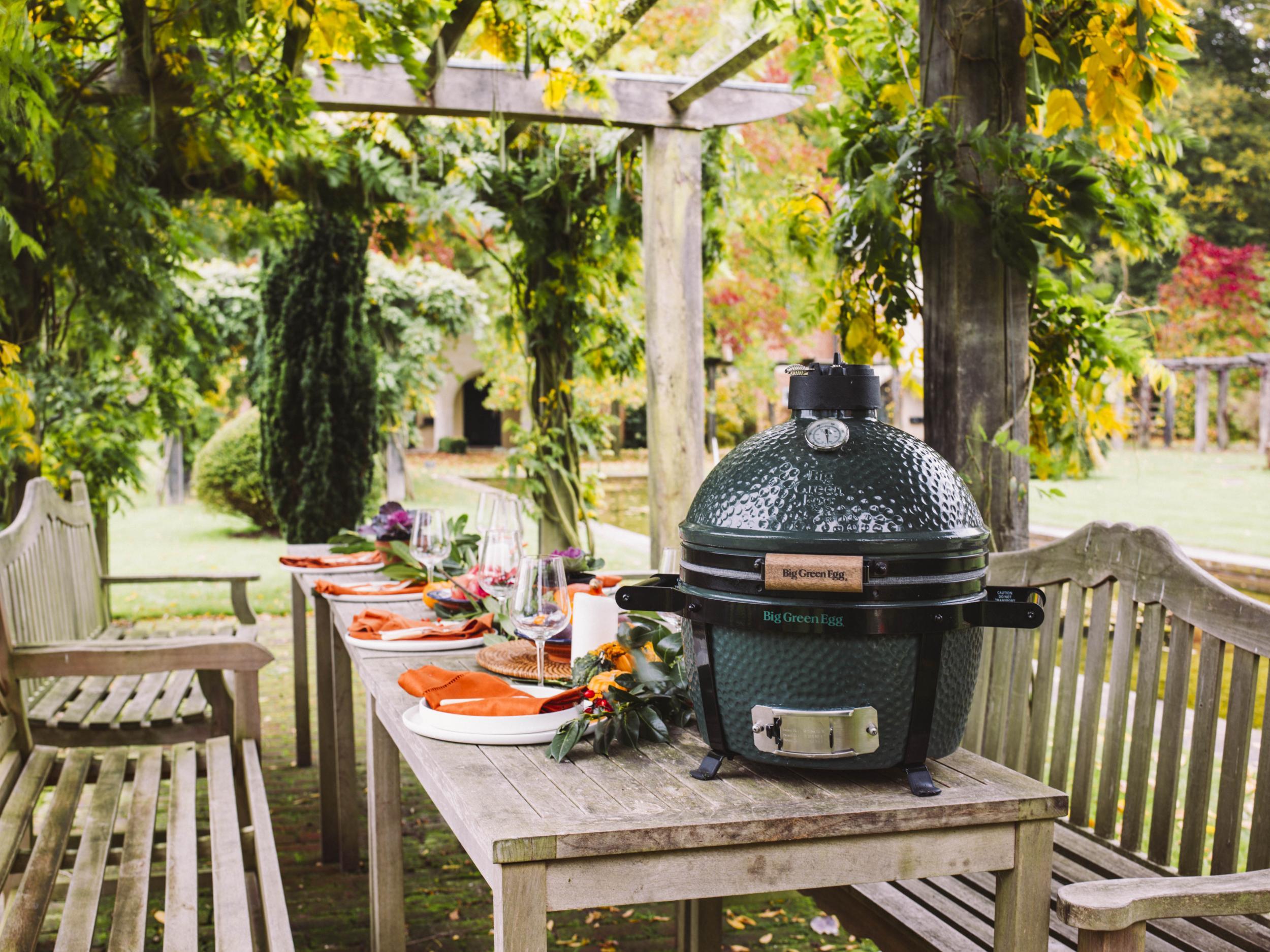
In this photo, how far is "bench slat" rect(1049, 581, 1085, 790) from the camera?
245 cm

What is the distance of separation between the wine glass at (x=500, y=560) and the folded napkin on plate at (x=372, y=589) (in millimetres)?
634

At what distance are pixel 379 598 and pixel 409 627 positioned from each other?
22.1 inches

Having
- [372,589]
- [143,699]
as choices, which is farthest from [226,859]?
[143,699]

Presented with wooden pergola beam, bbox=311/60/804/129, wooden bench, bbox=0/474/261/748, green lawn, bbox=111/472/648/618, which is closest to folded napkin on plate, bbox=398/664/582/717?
wooden bench, bbox=0/474/261/748

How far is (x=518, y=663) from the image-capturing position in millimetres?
2240

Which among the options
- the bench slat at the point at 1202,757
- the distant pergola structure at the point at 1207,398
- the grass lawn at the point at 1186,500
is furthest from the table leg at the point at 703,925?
the distant pergola structure at the point at 1207,398

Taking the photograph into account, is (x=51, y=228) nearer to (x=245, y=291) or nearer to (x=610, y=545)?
(x=610, y=545)

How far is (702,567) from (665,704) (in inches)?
14.6

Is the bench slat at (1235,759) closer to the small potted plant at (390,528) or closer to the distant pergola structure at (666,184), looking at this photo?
the small potted plant at (390,528)

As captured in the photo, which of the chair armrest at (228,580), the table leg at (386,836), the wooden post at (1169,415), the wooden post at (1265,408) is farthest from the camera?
the wooden post at (1169,415)

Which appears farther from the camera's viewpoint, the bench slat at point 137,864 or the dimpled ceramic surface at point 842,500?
the bench slat at point 137,864

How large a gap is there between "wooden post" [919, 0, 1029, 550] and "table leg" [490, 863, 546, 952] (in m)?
1.93

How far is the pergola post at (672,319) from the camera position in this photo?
5.67 m

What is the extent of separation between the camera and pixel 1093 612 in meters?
2.46
